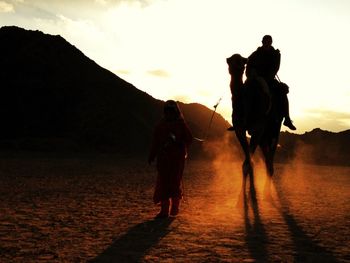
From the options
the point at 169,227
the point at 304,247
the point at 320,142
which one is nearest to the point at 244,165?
the point at 169,227

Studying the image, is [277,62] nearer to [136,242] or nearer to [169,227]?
[169,227]

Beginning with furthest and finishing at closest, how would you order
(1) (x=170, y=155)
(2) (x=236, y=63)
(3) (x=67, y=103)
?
(3) (x=67, y=103) < (2) (x=236, y=63) < (1) (x=170, y=155)

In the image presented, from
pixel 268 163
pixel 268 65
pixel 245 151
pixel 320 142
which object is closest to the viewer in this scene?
pixel 245 151

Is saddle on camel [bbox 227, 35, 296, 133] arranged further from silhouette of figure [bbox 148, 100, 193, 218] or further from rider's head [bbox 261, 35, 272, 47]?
silhouette of figure [bbox 148, 100, 193, 218]

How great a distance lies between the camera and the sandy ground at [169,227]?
5359 mm

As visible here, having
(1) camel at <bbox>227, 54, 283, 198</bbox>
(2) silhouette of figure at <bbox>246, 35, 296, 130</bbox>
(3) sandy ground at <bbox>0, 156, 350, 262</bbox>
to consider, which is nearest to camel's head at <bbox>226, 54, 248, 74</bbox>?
(1) camel at <bbox>227, 54, 283, 198</bbox>

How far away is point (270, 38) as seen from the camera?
34.6ft

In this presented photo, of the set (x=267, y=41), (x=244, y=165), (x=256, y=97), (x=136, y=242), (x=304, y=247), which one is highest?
(x=267, y=41)

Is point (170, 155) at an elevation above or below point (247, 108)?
below

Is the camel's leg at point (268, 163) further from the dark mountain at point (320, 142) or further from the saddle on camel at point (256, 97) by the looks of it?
the dark mountain at point (320, 142)

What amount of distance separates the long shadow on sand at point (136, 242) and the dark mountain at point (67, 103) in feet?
89.1

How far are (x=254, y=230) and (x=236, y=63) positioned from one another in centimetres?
401

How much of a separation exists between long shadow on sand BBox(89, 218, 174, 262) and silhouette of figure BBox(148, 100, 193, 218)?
0.46m

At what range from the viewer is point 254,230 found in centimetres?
674
